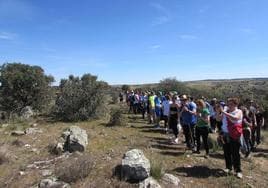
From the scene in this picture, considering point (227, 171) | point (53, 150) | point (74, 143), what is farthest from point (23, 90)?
point (227, 171)

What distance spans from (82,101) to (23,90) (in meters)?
12.1

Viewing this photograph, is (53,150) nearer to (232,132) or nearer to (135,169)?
(135,169)

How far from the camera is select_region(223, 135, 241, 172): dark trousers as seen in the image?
8.42 meters

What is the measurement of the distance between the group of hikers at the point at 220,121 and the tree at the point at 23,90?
14.2 metres

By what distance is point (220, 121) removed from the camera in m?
11.9

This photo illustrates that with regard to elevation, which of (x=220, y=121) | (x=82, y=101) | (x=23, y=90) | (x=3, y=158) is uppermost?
(x=23, y=90)

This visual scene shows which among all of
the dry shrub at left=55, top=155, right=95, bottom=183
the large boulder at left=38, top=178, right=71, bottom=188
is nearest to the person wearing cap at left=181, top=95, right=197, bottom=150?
the dry shrub at left=55, top=155, right=95, bottom=183

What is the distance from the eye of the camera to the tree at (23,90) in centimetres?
2839

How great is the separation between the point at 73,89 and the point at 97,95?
1.42 m

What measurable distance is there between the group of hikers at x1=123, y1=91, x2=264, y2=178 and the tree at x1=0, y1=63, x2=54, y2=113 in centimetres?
1420

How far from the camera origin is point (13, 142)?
40.6ft

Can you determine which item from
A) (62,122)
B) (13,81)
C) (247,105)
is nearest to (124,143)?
(247,105)

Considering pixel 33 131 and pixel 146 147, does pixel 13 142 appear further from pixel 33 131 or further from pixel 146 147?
pixel 146 147

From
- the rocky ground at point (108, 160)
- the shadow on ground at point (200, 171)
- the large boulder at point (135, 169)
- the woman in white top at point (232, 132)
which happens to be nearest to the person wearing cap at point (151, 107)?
the rocky ground at point (108, 160)
